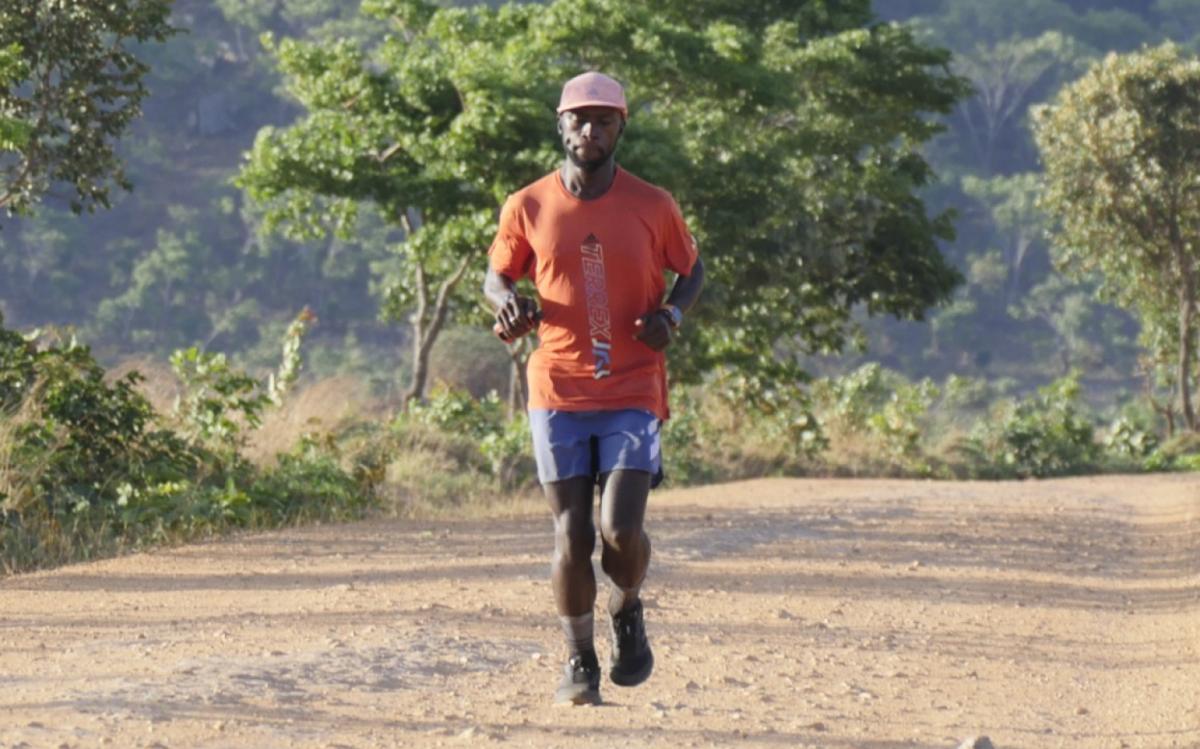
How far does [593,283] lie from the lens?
601 centimetres

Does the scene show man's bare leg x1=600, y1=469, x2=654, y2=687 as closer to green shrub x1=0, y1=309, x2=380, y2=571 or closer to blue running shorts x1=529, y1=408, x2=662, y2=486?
blue running shorts x1=529, y1=408, x2=662, y2=486

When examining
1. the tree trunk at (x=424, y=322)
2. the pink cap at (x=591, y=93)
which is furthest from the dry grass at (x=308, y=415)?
the pink cap at (x=591, y=93)

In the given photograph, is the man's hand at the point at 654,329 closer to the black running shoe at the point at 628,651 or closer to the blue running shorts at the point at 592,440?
the blue running shorts at the point at 592,440

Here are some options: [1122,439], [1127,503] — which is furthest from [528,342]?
[1122,439]

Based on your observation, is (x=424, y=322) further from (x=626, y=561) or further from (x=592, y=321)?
(x=592, y=321)

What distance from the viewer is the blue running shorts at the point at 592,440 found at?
6.11 metres

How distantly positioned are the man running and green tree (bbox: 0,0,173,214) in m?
6.58

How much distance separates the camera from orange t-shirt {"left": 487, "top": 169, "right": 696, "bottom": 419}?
6.03m

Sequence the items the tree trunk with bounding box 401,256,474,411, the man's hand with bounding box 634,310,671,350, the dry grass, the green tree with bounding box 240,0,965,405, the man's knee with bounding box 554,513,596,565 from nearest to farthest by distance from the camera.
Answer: the man's hand with bounding box 634,310,671,350 → the man's knee with bounding box 554,513,596,565 → the dry grass → the green tree with bounding box 240,0,965,405 → the tree trunk with bounding box 401,256,474,411

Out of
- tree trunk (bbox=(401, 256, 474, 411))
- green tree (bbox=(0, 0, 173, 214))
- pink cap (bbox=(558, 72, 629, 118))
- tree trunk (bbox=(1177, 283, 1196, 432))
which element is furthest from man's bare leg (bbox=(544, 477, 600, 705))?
tree trunk (bbox=(1177, 283, 1196, 432))

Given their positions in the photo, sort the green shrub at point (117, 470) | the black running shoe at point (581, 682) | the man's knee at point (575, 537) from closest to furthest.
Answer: the man's knee at point (575, 537), the black running shoe at point (581, 682), the green shrub at point (117, 470)

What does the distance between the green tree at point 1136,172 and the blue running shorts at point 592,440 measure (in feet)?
78.4

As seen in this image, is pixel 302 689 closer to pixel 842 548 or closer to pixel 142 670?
pixel 142 670

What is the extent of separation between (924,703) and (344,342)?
175 ft
